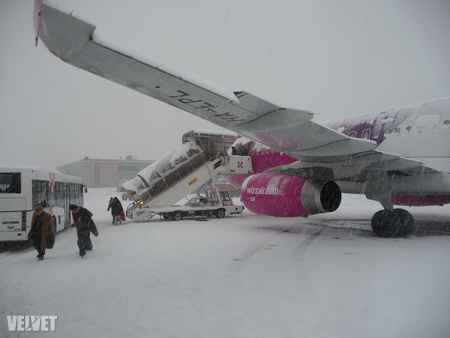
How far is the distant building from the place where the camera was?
65688 millimetres

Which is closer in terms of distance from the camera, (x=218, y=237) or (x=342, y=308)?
(x=342, y=308)

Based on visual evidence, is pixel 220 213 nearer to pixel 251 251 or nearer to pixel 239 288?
pixel 251 251

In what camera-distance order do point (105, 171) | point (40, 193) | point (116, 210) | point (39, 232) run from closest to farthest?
point (39, 232)
point (40, 193)
point (116, 210)
point (105, 171)

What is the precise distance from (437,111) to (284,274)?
647 cm

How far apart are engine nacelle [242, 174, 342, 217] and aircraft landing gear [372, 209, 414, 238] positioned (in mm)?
1268

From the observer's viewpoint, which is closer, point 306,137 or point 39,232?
point 306,137

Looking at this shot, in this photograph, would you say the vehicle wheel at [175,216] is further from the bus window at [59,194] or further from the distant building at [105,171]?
the distant building at [105,171]

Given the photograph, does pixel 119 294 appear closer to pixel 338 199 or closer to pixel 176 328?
pixel 176 328

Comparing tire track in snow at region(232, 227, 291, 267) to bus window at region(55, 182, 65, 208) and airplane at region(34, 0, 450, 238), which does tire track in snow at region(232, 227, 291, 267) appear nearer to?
airplane at region(34, 0, 450, 238)

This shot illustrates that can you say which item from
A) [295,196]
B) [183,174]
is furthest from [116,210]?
[295,196]

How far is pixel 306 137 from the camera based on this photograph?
7574mm

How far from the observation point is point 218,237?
10266mm

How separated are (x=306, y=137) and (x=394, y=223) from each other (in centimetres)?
408

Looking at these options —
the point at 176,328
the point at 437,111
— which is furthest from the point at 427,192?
the point at 176,328
